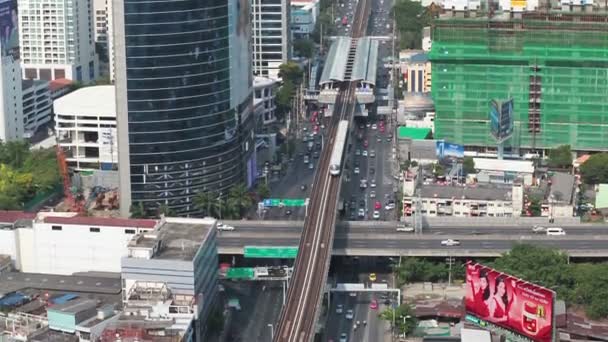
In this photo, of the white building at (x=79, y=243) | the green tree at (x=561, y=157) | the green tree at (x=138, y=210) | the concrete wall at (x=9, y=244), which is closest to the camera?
the white building at (x=79, y=243)

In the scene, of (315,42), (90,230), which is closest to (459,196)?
(90,230)

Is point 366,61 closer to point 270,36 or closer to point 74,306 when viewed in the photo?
point 270,36

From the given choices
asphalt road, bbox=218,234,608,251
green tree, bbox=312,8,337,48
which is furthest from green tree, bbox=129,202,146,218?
green tree, bbox=312,8,337,48

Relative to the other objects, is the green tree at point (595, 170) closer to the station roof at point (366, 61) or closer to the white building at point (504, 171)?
the white building at point (504, 171)

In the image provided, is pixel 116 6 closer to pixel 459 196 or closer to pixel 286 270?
pixel 286 270

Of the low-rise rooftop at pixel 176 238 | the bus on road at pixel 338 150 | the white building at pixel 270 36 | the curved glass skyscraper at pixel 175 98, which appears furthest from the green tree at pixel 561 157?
the low-rise rooftop at pixel 176 238

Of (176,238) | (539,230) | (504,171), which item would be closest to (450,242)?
(539,230)
